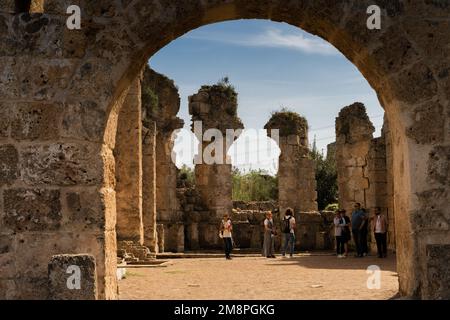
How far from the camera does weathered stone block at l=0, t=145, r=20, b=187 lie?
19.5 feet

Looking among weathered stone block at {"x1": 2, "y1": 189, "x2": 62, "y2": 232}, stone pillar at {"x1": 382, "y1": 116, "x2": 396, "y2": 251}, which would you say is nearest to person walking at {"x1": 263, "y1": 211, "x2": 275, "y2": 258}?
stone pillar at {"x1": 382, "y1": 116, "x2": 396, "y2": 251}

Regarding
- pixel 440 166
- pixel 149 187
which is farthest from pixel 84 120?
pixel 149 187

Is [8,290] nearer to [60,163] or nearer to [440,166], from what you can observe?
[60,163]

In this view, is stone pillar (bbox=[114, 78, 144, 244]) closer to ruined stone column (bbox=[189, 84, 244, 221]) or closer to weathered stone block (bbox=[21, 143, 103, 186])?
ruined stone column (bbox=[189, 84, 244, 221])

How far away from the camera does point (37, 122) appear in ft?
19.7

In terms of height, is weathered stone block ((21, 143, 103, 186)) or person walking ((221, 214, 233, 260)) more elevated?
weathered stone block ((21, 143, 103, 186))

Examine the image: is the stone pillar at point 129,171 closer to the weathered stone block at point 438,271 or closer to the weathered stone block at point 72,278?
the weathered stone block at point 72,278

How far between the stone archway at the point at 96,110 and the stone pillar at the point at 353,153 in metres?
11.8

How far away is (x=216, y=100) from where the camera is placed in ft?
73.3

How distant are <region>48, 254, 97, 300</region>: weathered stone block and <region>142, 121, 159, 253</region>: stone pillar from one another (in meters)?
12.4

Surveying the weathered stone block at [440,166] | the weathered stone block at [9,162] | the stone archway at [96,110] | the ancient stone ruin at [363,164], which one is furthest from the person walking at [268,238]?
the weathered stone block at [9,162]

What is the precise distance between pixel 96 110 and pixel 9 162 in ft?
3.10
